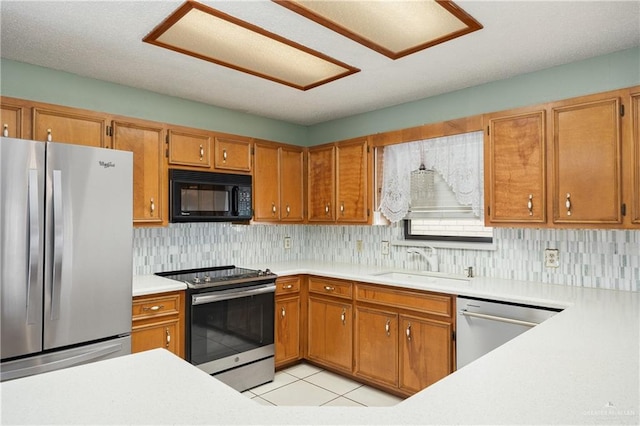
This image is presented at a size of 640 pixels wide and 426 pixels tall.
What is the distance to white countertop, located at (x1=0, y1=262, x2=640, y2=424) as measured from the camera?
0.92 metres

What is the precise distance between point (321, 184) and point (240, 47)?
1.82 m

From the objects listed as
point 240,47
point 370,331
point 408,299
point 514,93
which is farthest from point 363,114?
point 370,331

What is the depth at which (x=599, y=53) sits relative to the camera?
2.62 m

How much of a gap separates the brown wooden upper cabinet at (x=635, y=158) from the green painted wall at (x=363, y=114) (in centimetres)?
34

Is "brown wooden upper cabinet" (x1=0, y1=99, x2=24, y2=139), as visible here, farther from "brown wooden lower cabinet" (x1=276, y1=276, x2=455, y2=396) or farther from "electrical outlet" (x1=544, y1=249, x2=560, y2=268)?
"electrical outlet" (x1=544, y1=249, x2=560, y2=268)

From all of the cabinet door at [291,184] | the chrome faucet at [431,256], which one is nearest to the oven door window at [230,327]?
the cabinet door at [291,184]

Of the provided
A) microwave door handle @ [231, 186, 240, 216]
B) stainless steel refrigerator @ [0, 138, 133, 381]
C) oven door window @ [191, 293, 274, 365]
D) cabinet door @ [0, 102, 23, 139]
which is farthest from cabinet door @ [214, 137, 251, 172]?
cabinet door @ [0, 102, 23, 139]

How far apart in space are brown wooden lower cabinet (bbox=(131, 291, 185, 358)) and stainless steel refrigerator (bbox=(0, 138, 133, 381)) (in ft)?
0.48

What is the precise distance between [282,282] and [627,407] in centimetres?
282

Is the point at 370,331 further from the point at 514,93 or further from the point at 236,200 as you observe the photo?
the point at 514,93

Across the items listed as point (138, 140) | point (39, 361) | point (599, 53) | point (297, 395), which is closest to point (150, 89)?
point (138, 140)

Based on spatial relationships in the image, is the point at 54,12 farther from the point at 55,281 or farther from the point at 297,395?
the point at 297,395

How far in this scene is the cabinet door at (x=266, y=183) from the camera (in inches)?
150

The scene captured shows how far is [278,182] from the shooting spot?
3.98 metres
